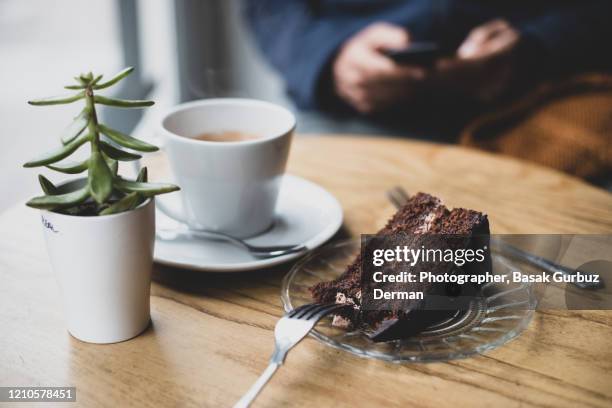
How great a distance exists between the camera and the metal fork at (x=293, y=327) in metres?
0.55

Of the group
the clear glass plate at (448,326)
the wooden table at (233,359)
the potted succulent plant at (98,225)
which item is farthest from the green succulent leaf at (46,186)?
the clear glass plate at (448,326)

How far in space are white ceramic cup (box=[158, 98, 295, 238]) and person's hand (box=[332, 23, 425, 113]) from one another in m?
0.80

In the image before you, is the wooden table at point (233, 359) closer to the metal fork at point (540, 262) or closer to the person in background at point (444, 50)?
the metal fork at point (540, 262)

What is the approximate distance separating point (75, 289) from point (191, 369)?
14 centimetres

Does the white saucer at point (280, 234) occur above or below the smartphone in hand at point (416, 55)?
below

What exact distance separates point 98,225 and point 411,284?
34 centimetres

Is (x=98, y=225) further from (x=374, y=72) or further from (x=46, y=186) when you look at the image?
(x=374, y=72)

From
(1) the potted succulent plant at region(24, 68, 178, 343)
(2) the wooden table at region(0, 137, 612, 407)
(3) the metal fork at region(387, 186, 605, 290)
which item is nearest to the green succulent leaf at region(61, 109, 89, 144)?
(1) the potted succulent plant at region(24, 68, 178, 343)

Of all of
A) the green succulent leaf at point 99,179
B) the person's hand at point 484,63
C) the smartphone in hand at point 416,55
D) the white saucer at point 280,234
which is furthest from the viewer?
the person's hand at point 484,63

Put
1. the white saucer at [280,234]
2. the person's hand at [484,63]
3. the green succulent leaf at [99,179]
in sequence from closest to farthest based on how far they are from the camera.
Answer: the green succulent leaf at [99,179] < the white saucer at [280,234] < the person's hand at [484,63]

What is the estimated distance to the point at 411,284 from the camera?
26.2 inches

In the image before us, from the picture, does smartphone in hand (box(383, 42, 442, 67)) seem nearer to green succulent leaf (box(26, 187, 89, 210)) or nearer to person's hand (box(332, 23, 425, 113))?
person's hand (box(332, 23, 425, 113))

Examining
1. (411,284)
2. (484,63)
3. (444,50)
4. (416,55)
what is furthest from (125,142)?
(484,63)

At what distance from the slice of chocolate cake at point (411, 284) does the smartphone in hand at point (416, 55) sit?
79cm
